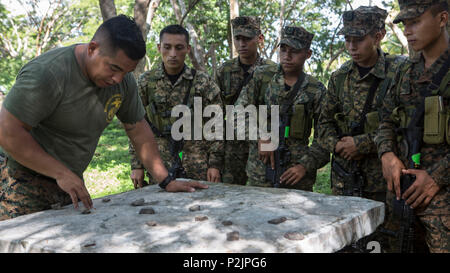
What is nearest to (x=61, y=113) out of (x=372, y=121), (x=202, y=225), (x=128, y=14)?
(x=202, y=225)

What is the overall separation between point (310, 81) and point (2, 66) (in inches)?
790

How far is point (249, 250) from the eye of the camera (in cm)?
173

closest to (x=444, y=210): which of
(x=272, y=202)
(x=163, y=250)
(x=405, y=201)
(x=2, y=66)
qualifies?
(x=405, y=201)

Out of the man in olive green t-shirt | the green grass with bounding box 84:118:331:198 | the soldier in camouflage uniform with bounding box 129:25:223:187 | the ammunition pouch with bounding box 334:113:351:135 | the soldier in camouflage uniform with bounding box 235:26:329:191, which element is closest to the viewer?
the man in olive green t-shirt

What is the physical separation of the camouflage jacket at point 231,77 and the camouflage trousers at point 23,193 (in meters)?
2.48

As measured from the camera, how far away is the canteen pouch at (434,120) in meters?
2.58

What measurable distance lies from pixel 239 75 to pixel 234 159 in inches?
37.5

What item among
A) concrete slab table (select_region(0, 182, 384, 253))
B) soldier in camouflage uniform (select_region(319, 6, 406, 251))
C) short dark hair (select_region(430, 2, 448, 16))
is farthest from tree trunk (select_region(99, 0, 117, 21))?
short dark hair (select_region(430, 2, 448, 16))

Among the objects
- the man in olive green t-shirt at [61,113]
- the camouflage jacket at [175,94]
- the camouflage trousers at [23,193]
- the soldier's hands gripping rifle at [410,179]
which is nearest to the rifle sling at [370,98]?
the soldier's hands gripping rifle at [410,179]

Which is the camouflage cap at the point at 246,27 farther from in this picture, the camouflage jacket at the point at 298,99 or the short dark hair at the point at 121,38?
the short dark hair at the point at 121,38

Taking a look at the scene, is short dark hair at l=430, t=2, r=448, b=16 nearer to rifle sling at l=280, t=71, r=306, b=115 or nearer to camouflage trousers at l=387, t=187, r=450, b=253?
camouflage trousers at l=387, t=187, r=450, b=253

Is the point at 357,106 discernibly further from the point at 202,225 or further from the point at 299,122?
the point at 202,225

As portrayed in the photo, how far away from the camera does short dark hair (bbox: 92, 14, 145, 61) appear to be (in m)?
2.38

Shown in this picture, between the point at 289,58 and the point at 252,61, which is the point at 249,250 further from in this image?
the point at 252,61
